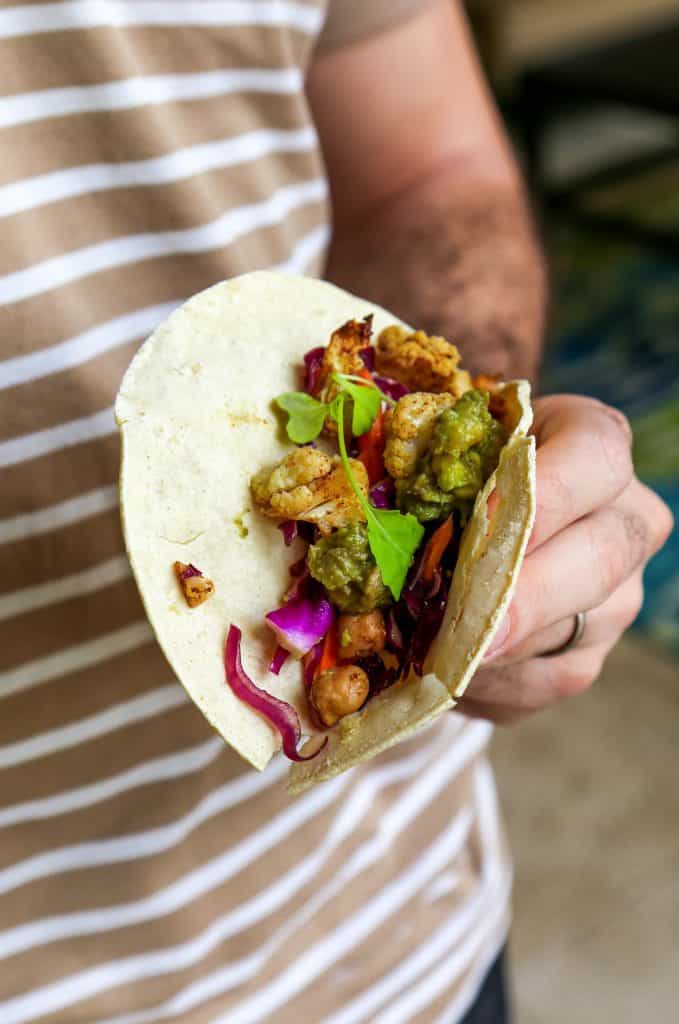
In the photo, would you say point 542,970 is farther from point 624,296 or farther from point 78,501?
point 624,296

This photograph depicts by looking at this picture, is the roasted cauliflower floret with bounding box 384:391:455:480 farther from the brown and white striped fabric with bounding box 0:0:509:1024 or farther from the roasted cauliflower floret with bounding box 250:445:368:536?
the brown and white striped fabric with bounding box 0:0:509:1024

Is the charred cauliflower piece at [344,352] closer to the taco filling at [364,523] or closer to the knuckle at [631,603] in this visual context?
the taco filling at [364,523]

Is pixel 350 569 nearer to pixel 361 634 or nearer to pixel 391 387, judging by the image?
pixel 361 634

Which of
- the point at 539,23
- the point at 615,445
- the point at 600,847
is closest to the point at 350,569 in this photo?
the point at 615,445

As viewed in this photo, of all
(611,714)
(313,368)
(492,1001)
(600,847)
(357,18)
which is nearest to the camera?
(313,368)

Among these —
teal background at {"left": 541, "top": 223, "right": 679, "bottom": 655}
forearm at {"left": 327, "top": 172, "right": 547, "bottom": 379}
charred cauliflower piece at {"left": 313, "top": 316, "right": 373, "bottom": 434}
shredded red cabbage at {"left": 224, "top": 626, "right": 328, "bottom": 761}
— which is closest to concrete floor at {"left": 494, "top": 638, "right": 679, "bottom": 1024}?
teal background at {"left": 541, "top": 223, "right": 679, "bottom": 655}
